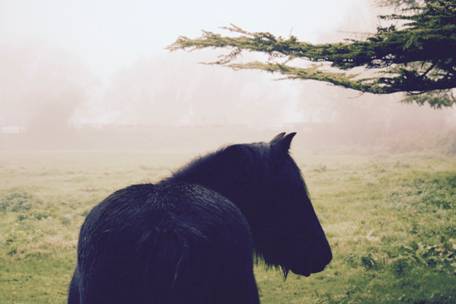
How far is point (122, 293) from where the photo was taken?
2.02 meters

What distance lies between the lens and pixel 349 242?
9852 mm

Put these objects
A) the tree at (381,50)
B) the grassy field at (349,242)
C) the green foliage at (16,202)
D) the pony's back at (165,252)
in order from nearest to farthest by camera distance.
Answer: the pony's back at (165,252), the tree at (381,50), the grassy field at (349,242), the green foliage at (16,202)

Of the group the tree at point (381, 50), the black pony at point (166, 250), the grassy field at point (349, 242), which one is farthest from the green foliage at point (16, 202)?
the black pony at point (166, 250)

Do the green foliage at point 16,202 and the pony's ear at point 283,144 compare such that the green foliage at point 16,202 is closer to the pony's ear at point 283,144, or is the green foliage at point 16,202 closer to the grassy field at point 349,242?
the grassy field at point 349,242

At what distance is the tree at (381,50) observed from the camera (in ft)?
19.8

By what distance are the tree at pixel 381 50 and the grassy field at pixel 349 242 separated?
9.27 ft

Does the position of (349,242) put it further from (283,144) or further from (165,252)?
(165,252)

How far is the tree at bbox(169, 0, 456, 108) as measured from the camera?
602cm

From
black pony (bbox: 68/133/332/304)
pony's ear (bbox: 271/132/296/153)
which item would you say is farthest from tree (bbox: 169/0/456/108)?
black pony (bbox: 68/133/332/304)

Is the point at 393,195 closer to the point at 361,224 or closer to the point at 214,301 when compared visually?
the point at 361,224

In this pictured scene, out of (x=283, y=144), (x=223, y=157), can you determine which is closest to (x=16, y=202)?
(x=223, y=157)

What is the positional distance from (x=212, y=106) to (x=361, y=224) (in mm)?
62685

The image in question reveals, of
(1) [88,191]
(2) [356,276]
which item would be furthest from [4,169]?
(2) [356,276]

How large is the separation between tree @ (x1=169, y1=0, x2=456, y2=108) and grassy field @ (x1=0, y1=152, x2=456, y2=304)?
283 centimetres
